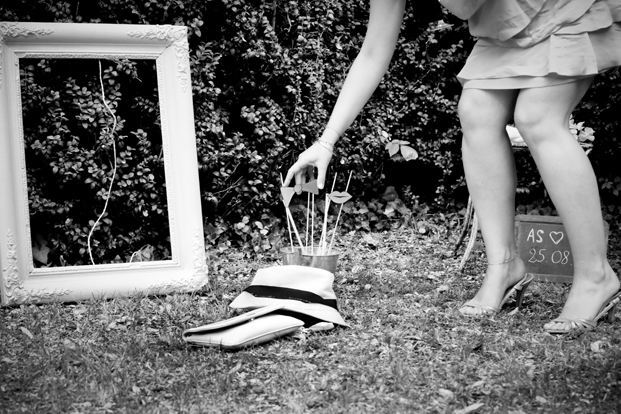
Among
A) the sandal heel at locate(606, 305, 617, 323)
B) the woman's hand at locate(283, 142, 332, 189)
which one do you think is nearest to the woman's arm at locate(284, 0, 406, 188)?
the woman's hand at locate(283, 142, 332, 189)

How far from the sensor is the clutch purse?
1946 mm

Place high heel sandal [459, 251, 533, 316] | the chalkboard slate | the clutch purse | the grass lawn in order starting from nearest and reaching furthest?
the grass lawn → the clutch purse → high heel sandal [459, 251, 533, 316] → the chalkboard slate

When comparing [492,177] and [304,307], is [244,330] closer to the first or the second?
[304,307]

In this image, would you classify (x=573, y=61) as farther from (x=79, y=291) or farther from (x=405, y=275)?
(x=79, y=291)

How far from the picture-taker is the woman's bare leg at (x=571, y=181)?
81.9 inches

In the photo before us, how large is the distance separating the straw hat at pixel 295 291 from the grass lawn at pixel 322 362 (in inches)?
3.7

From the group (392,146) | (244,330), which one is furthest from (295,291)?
(392,146)

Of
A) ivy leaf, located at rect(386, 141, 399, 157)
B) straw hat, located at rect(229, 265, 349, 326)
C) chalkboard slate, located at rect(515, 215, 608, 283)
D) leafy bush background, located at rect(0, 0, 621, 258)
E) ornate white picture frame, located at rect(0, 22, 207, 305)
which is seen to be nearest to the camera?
straw hat, located at rect(229, 265, 349, 326)

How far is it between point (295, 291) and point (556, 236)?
141 cm

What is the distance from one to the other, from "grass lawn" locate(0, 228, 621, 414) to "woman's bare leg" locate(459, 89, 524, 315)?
0.12 meters

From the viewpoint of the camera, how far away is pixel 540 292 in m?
2.75

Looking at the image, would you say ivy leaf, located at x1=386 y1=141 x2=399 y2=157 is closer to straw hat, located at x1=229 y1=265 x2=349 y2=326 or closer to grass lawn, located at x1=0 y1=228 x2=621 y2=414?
grass lawn, located at x1=0 y1=228 x2=621 y2=414

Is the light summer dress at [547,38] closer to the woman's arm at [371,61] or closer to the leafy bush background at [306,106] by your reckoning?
the woman's arm at [371,61]

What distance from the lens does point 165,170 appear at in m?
2.87
